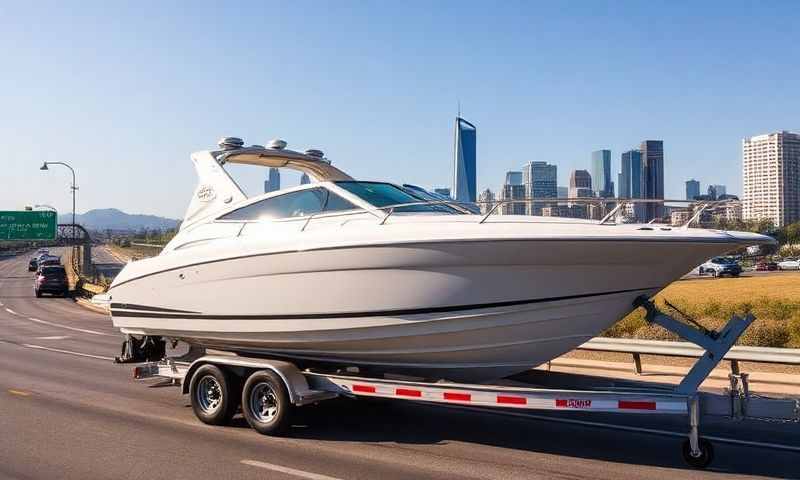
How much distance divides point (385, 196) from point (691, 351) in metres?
4.66

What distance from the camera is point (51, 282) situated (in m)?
32.6

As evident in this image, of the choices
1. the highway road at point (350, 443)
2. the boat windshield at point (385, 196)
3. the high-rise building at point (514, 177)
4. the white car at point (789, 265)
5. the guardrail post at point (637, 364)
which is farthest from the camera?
the white car at point (789, 265)

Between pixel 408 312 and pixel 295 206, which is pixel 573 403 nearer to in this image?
pixel 408 312

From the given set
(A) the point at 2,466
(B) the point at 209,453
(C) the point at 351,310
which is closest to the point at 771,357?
(C) the point at 351,310

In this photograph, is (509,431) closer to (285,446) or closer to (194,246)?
(285,446)

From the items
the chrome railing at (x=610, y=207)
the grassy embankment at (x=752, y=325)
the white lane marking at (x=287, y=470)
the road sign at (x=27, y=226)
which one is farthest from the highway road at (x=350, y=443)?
the road sign at (x=27, y=226)

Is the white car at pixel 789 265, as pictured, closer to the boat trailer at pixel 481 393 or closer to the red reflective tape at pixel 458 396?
the boat trailer at pixel 481 393

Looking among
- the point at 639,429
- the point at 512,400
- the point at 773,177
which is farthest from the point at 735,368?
the point at 773,177

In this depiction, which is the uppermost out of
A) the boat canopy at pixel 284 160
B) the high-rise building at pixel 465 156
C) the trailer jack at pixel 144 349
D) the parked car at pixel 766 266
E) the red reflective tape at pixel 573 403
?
the high-rise building at pixel 465 156

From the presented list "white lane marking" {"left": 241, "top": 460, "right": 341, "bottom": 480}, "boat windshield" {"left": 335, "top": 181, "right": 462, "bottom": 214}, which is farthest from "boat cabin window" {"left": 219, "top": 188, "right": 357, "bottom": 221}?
"white lane marking" {"left": 241, "top": 460, "right": 341, "bottom": 480}

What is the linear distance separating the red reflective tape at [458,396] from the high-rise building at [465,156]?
44690mm

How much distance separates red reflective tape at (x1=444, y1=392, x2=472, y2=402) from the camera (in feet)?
20.4

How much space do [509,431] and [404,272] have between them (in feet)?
7.68

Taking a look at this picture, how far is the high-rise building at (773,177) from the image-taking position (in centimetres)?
9562
